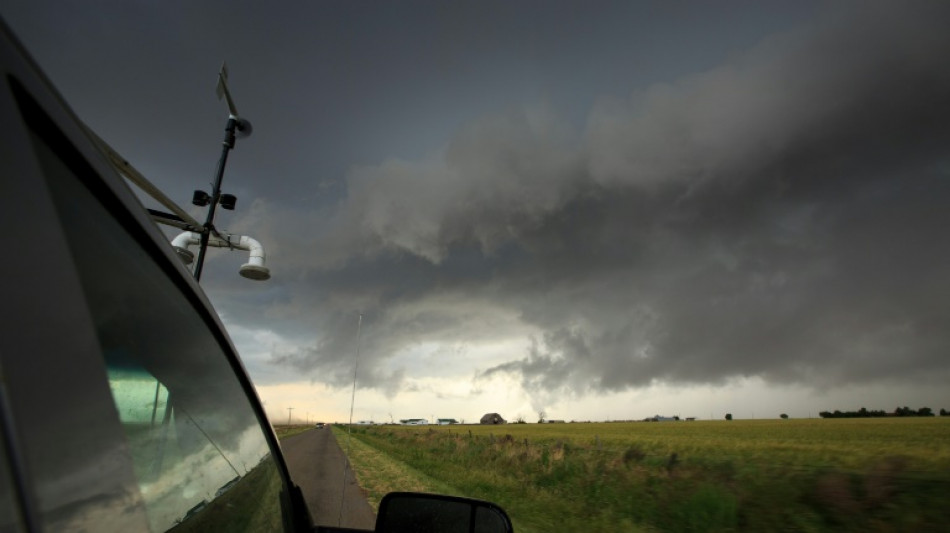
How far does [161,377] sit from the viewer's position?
122 centimetres

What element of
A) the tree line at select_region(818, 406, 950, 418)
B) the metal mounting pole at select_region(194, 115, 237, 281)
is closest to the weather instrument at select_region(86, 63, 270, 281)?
the metal mounting pole at select_region(194, 115, 237, 281)

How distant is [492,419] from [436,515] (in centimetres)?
16343

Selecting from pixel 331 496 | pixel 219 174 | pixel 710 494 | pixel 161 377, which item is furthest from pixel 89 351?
pixel 331 496

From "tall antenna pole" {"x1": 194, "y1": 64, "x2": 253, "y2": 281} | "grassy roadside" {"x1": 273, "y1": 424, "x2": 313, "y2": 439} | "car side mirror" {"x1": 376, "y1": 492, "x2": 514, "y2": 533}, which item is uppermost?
"tall antenna pole" {"x1": 194, "y1": 64, "x2": 253, "y2": 281}

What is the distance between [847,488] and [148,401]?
523 inches

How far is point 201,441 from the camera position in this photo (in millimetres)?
1374

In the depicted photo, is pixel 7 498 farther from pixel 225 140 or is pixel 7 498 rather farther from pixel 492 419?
pixel 492 419

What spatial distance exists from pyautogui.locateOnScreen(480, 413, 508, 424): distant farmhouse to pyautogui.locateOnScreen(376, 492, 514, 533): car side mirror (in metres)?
162

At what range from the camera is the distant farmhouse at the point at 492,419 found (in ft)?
513

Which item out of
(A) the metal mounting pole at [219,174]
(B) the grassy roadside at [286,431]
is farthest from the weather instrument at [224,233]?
(B) the grassy roadside at [286,431]

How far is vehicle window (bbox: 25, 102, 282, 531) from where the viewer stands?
0.86 metres

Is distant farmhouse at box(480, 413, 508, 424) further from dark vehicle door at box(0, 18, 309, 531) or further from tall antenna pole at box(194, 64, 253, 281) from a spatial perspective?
dark vehicle door at box(0, 18, 309, 531)

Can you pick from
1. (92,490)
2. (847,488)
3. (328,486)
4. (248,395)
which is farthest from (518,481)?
(92,490)

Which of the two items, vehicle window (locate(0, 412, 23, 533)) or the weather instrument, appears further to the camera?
the weather instrument
